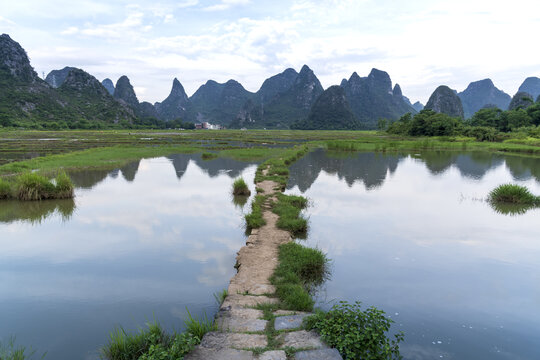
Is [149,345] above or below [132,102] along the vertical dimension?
below

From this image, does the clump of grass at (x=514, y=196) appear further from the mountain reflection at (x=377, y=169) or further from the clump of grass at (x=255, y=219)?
the clump of grass at (x=255, y=219)

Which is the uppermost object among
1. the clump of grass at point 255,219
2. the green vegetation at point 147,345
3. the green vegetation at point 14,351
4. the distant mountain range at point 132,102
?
the distant mountain range at point 132,102

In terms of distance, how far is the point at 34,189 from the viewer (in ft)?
38.4

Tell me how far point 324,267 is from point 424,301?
78.4 inches

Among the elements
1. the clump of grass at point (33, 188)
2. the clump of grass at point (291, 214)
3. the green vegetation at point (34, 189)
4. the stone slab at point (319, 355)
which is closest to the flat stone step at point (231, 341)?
the stone slab at point (319, 355)

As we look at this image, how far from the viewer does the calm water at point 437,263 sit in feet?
15.2

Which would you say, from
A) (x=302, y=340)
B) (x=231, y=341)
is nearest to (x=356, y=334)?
(x=302, y=340)

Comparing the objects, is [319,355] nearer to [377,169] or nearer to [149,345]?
[149,345]

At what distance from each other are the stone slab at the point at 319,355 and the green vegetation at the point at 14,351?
11.4 feet

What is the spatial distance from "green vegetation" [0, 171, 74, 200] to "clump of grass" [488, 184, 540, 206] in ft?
58.4

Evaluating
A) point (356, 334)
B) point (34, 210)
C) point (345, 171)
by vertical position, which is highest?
point (345, 171)

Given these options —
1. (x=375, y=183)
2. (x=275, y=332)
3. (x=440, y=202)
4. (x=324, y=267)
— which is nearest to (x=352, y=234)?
(x=324, y=267)

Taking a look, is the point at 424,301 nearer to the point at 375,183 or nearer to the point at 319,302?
the point at 319,302

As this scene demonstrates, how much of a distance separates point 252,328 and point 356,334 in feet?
4.57
